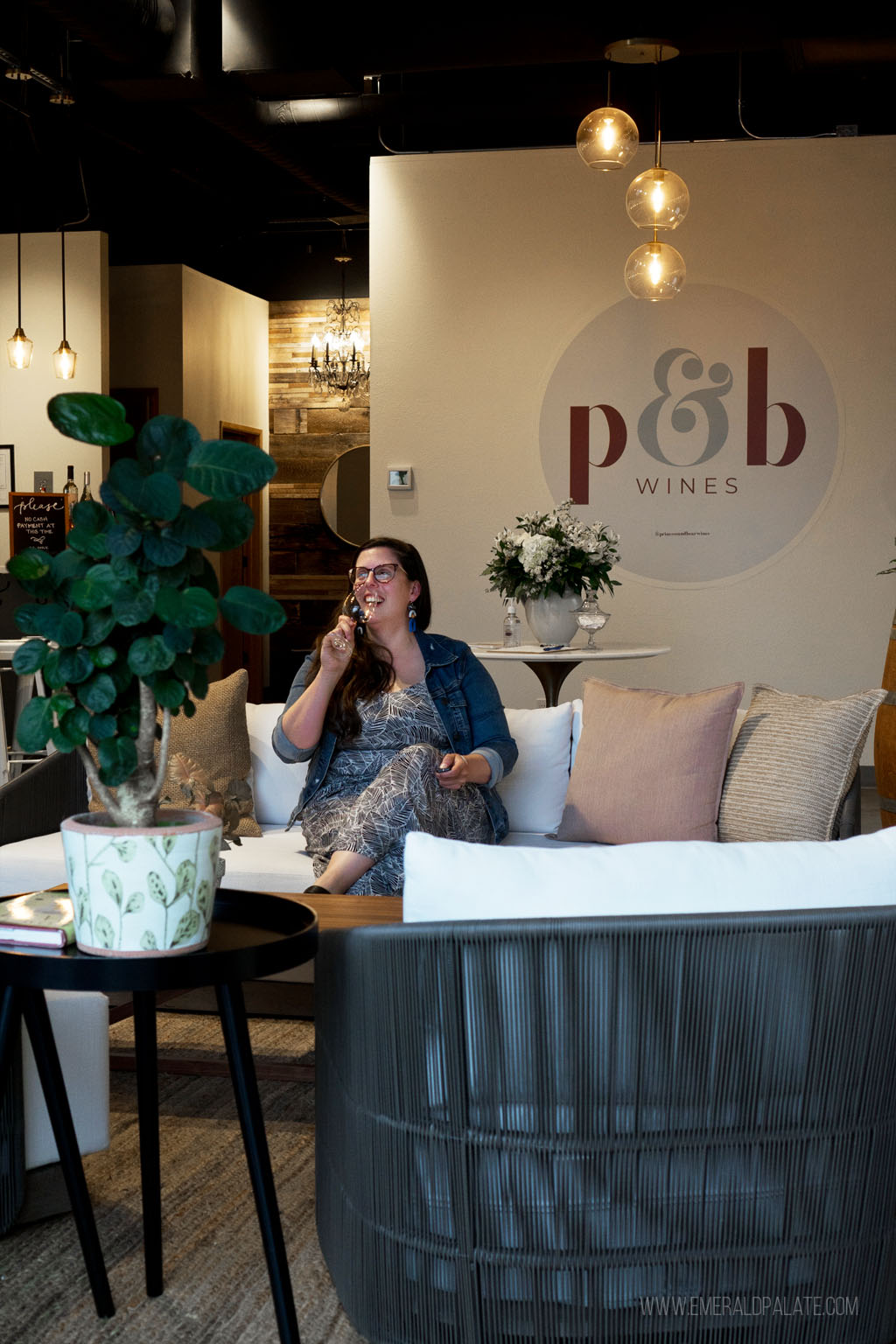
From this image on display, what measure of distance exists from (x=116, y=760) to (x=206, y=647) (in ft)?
0.57

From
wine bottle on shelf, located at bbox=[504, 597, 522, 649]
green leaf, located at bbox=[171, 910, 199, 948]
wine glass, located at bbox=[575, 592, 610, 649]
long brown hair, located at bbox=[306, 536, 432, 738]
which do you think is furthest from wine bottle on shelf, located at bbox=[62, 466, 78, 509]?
green leaf, located at bbox=[171, 910, 199, 948]

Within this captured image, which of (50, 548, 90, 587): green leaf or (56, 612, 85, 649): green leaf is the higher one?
(50, 548, 90, 587): green leaf

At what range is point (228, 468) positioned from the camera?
151cm

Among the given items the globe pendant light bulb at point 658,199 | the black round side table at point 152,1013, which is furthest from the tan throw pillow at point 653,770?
the globe pendant light bulb at point 658,199

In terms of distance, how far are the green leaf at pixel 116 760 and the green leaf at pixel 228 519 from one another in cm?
26

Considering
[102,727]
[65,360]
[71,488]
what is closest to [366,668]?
[102,727]

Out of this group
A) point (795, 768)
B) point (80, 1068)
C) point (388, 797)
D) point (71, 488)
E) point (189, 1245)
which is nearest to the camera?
point (189, 1245)

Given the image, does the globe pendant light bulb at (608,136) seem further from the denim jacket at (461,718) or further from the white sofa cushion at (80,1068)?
the white sofa cushion at (80,1068)

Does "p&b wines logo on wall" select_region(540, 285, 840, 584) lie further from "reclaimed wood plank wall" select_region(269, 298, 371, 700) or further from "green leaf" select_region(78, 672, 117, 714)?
"green leaf" select_region(78, 672, 117, 714)

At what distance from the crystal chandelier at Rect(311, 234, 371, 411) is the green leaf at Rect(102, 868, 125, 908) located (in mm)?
9380

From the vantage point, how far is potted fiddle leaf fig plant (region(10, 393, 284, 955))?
1.50 m

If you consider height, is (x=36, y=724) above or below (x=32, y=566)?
below

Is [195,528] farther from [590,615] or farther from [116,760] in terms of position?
[590,615]

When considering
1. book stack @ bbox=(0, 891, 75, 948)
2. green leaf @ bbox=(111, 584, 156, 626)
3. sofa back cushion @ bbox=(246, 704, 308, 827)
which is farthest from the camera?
sofa back cushion @ bbox=(246, 704, 308, 827)
